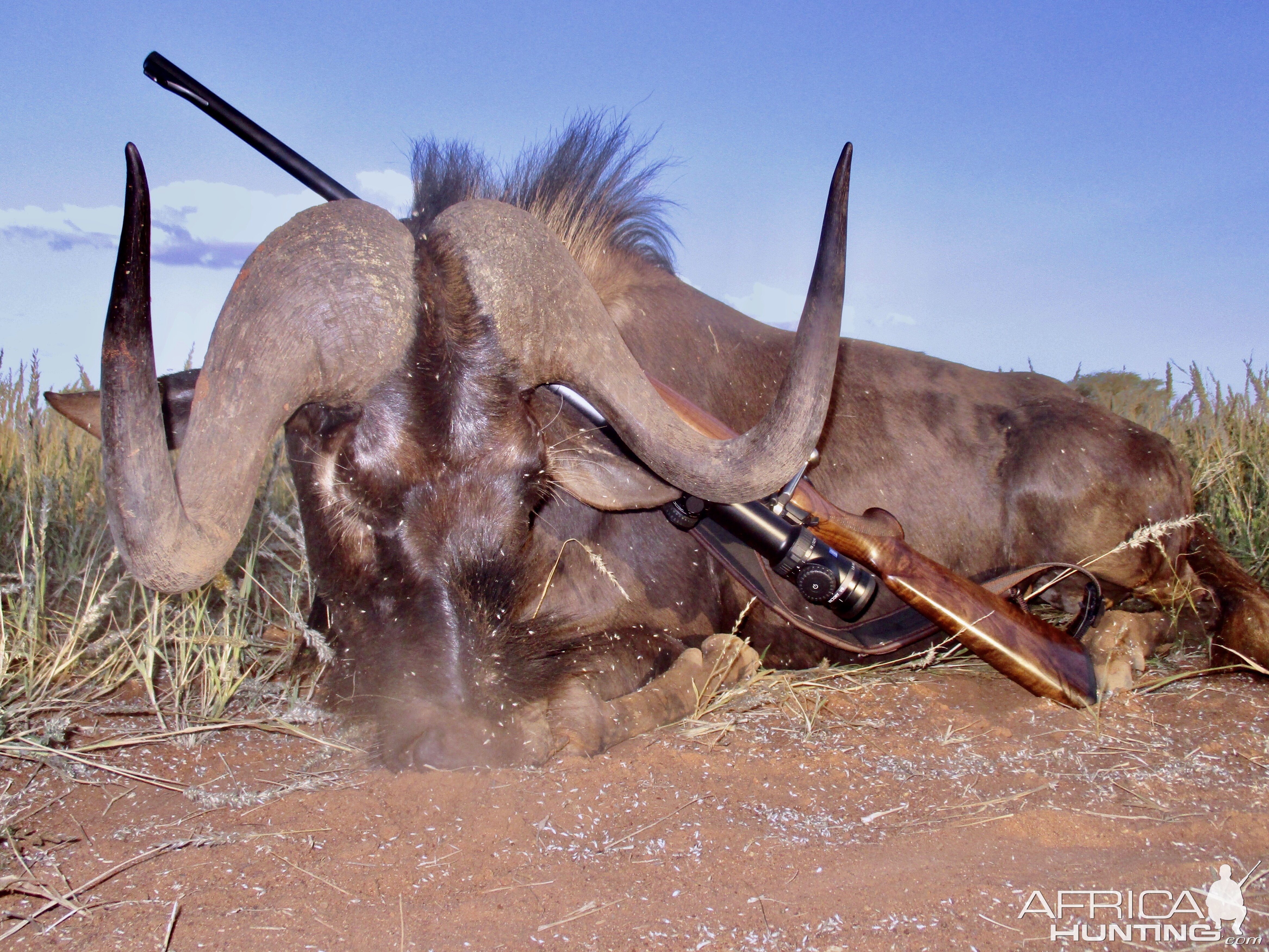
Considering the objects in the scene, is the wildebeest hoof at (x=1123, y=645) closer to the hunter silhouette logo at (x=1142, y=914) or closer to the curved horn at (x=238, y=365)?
the hunter silhouette logo at (x=1142, y=914)

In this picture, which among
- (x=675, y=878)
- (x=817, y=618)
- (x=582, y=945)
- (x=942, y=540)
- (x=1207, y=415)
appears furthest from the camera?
(x=1207, y=415)

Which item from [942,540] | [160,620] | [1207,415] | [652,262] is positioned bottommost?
[160,620]

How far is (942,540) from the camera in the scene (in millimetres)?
4266

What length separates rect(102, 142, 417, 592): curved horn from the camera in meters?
2.03

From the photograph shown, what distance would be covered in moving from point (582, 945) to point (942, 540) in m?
2.96

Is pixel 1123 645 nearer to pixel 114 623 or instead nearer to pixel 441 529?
pixel 441 529

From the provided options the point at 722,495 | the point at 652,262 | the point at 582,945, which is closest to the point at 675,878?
the point at 582,945

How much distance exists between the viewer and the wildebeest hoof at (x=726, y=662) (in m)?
3.31

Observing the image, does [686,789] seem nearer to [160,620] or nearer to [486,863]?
[486,863]

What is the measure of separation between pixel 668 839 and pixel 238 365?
5.38 ft

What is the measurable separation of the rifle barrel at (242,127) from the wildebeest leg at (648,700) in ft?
8.63

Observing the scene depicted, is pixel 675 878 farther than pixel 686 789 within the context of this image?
No

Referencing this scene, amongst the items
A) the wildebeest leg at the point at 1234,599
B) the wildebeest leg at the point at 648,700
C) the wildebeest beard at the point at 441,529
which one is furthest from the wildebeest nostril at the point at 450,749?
the wildebeest leg at the point at 1234,599

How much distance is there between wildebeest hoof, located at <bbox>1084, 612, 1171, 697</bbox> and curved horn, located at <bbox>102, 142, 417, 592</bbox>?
2908 mm
